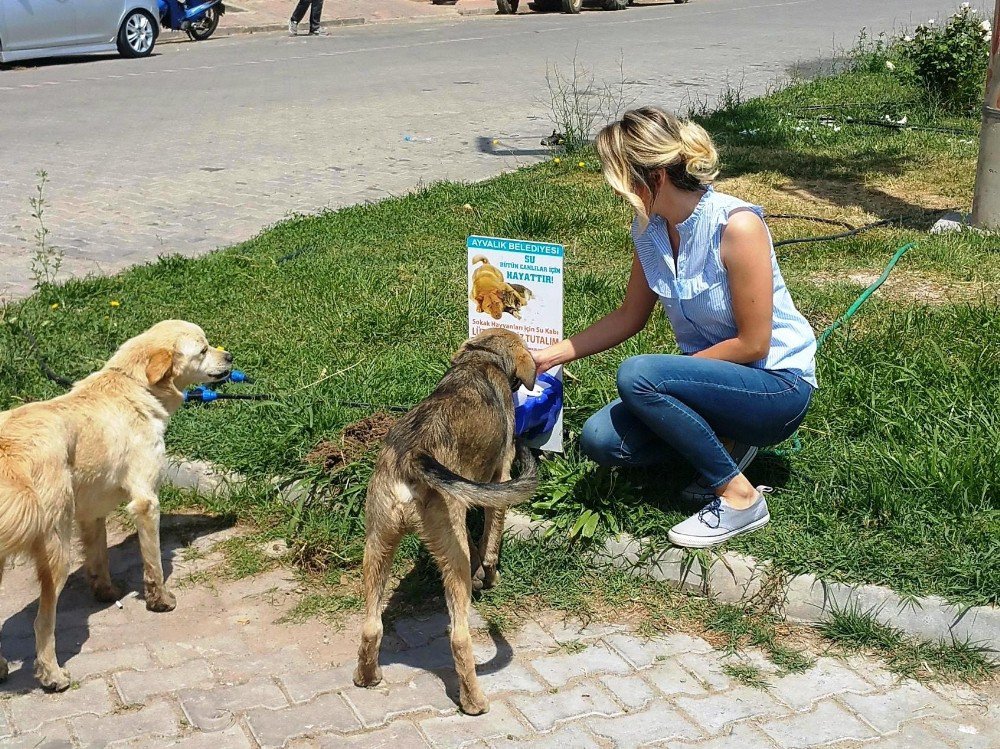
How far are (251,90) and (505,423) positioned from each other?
12.7 metres

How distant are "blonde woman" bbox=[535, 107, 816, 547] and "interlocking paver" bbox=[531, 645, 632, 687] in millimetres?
572

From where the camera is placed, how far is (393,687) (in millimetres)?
3594

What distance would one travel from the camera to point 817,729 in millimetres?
3363

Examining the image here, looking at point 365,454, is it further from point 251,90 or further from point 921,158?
point 251,90

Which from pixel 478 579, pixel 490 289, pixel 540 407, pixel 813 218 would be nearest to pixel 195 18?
pixel 813 218

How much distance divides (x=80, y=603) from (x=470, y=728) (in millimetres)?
1749

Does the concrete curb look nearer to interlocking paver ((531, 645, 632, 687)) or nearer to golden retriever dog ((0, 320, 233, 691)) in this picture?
interlocking paver ((531, 645, 632, 687))

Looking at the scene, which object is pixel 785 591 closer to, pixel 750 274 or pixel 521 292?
pixel 750 274

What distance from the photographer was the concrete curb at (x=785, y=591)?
3695 mm

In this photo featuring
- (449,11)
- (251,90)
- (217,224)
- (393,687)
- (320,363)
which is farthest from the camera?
(449,11)

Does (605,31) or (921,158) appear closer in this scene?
(921,158)

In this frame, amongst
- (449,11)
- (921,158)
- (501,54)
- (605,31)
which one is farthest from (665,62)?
(449,11)

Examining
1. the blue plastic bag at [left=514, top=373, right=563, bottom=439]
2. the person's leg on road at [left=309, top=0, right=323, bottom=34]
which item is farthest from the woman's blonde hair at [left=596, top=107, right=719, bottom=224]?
the person's leg on road at [left=309, top=0, right=323, bottom=34]

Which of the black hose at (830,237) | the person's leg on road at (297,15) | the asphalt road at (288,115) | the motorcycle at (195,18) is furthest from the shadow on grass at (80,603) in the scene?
the person's leg on road at (297,15)
